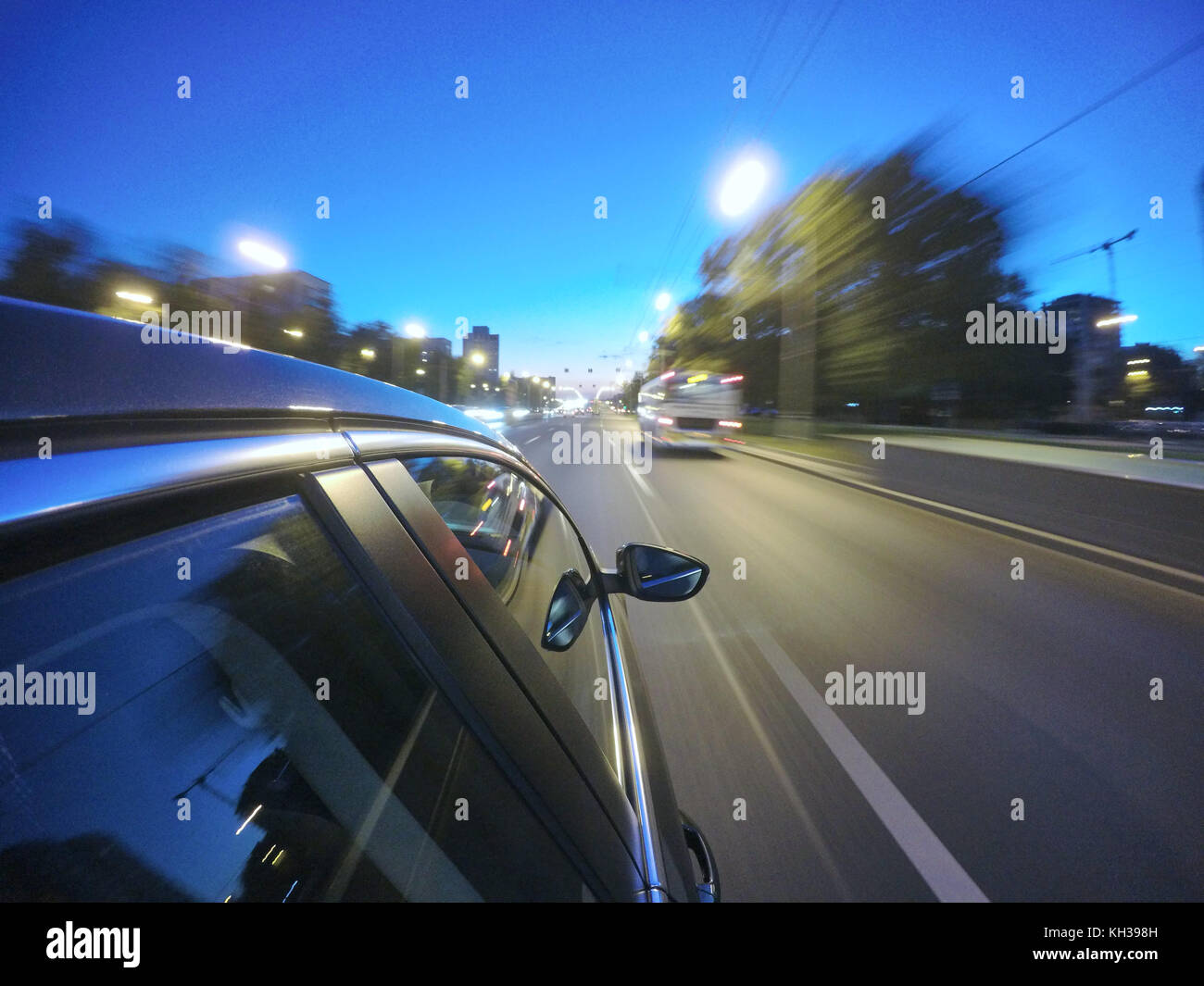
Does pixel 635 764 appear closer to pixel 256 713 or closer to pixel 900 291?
pixel 256 713

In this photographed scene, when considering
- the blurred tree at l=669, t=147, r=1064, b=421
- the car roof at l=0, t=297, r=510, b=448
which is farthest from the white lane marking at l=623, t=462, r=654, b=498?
the blurred tree at l=669, t=147, r=1064, b=421

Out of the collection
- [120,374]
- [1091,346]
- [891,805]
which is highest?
[1091,346]

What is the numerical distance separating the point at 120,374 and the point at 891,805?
2.98 meters

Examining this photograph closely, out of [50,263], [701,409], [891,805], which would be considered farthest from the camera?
[701,409]

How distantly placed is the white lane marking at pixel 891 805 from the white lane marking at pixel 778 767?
0.94 feet

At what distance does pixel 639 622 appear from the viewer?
5.00m

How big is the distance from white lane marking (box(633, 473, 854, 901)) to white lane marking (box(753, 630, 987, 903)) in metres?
0.29

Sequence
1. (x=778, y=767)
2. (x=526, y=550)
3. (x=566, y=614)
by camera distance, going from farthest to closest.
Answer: (x=778, y=767)
(x=526, y=550)
(x=566, y=614)

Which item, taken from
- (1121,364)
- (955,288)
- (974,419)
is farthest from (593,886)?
(974,419)

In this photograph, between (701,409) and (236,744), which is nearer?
(236,744)

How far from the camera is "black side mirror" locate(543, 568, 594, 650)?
1572 millimetres

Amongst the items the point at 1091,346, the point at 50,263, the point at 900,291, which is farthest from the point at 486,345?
the point at 50,263

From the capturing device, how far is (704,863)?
1.53m
